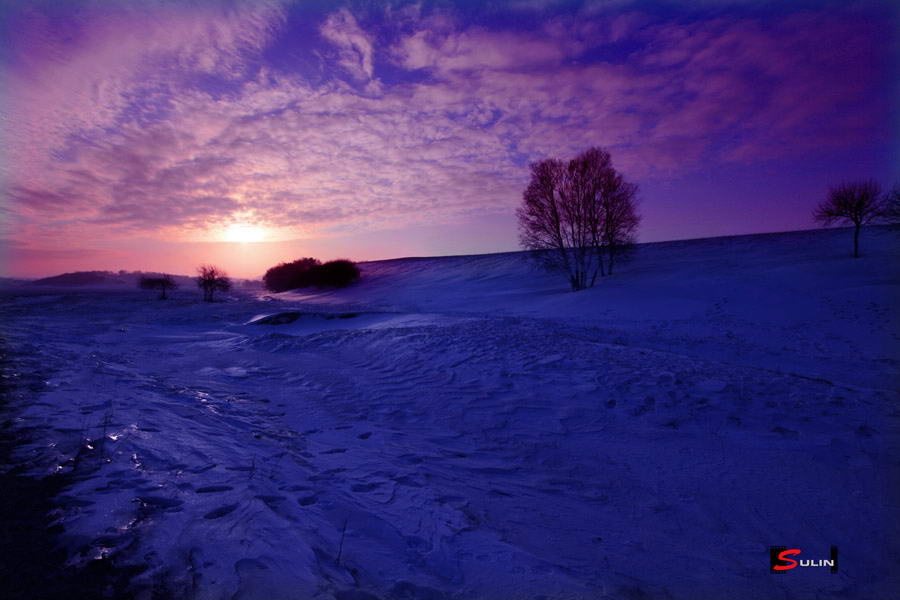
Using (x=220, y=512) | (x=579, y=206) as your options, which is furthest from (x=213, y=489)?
(x=579, y=206)

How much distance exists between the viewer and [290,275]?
55656mm

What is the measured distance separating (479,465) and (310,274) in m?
51.9

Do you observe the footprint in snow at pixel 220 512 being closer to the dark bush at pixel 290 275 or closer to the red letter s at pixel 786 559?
the red letter s at pixel 786 559

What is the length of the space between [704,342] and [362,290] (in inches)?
1497

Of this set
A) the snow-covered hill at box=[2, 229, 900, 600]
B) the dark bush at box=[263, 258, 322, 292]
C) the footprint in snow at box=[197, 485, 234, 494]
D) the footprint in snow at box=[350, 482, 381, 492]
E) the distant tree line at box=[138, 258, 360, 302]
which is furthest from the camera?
the dark bush at box=[263, 258, 322, 292]

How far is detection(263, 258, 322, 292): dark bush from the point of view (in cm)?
5303

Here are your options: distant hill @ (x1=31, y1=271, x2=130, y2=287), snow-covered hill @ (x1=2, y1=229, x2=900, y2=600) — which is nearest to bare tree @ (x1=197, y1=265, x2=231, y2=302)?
snow-covered hill @ (x1=2, y1=229, x2=900, y2=600)

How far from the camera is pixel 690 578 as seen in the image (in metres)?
2.95

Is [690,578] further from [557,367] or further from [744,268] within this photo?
[744,268]

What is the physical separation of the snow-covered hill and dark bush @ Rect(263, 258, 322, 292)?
144ft

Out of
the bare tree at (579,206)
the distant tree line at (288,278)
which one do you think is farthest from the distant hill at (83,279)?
the bare tree at (579,206)

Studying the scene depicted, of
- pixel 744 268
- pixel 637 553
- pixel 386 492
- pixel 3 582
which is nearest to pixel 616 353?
pixel 637 553

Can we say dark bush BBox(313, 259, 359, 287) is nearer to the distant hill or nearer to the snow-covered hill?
the snow-covered hill

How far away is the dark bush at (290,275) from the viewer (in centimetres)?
5303
